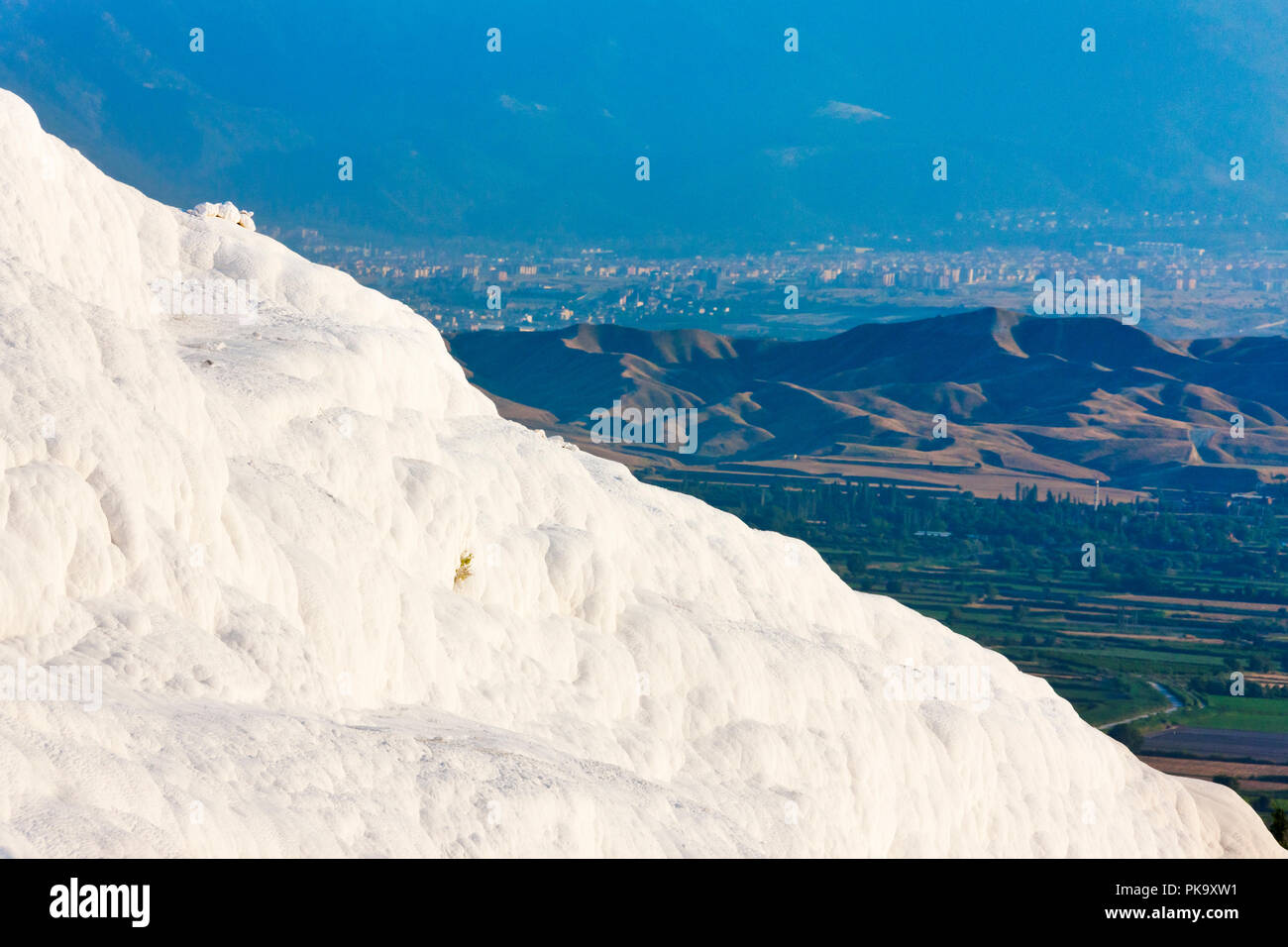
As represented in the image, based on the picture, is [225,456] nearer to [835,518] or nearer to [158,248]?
[158,248]

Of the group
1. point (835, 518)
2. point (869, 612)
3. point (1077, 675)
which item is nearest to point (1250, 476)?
point (835, 518)

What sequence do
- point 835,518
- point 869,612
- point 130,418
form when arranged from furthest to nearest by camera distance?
point 835,518
point 869,612
point 130,418

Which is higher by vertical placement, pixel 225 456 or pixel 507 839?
pixel 225 456

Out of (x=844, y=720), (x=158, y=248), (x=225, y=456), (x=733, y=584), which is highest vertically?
(x=158, y=248)
